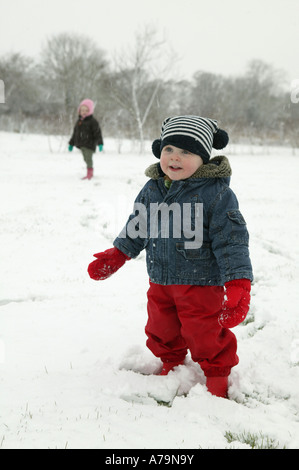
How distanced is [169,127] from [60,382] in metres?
1.39

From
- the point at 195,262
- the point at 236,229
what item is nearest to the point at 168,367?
the point at 195,262

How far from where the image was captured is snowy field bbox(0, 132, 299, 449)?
4.54ft

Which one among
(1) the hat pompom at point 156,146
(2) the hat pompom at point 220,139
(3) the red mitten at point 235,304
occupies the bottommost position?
(3) the red mitten at point 235,304

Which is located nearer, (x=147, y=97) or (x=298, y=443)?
(x=298, y=443)

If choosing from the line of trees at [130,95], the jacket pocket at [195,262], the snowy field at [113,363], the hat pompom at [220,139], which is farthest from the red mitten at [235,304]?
the line of trees at [130,95]

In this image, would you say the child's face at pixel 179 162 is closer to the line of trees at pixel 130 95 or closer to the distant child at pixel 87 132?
the distant child at pixel 87 132

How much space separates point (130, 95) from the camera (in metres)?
18.6

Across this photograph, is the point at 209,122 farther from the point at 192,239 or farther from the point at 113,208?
the point at 113,208

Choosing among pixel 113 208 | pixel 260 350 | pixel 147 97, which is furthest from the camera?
pixel 147 97

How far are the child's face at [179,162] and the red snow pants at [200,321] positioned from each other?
A: 0.55m

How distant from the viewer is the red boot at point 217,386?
1735mm

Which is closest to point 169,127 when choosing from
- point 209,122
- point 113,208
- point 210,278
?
point 209,122

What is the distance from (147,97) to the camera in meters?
19.4
